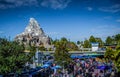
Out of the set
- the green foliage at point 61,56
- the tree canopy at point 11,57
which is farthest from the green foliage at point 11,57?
the green foliage at point 61,56

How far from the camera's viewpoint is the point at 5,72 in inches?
1147

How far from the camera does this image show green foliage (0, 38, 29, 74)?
29.1 m

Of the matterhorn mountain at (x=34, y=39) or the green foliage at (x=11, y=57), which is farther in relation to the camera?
the matterhorn mountain at (x=34, y=39)

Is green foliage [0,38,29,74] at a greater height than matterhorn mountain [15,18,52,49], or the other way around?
matterhorn mountain [15,18,52,49]

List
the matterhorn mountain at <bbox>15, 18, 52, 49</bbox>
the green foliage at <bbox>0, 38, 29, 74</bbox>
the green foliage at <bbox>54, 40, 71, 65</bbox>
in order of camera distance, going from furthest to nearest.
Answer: the matterhorn mountain at <bbox>15, 18, 52, 49</bbox> → the green foliage at <bbox>54, 40, 71, 65</bbox> → the green foliage at <bbox>0, 38, 29, 74</bbox>

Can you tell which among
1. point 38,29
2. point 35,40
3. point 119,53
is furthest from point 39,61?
point 38,29

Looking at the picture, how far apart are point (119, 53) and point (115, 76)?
12.4 meters

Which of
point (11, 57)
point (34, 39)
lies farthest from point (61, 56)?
point (34, 39)

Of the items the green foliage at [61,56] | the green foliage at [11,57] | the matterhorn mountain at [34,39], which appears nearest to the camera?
the green foliage at [11,57]

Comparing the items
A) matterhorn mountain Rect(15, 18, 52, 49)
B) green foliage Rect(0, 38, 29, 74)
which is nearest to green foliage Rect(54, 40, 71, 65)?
green foliage Rect(0, 38, 29, 74)

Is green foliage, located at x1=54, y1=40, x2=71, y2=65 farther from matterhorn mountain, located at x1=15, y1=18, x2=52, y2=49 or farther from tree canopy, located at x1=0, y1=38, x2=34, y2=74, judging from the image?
matterhorn mountain, located at x1=15, y1=18, x2=52, y2=49

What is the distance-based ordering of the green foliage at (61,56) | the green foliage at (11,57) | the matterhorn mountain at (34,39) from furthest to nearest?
the matterhorn mountain at (34,39), the green foliage at (61,56), the green foliage at (11,57)

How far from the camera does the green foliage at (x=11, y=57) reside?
1146 inches

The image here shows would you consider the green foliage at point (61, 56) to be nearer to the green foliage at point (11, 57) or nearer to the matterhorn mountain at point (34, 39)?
the green foliage at point (11, 57)
